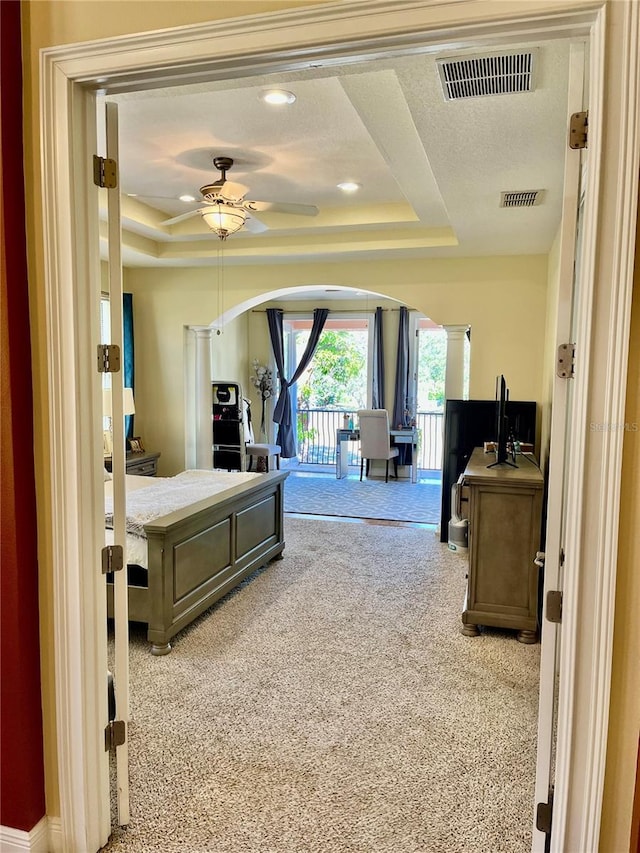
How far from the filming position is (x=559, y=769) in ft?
4.55

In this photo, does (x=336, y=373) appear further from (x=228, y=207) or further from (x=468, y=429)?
(x=228, y=207)

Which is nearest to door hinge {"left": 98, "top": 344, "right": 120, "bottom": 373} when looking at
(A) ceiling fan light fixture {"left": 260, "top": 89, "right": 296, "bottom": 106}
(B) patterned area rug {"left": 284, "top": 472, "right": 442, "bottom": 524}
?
(A) ceiling fan light fixture {"left": 260, "top": 89, "right": 296, "bottom": 106}

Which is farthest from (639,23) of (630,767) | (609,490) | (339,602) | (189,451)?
(189,451)

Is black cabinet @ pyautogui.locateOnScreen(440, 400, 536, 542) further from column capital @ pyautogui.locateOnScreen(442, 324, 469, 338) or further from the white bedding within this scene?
the white bedding

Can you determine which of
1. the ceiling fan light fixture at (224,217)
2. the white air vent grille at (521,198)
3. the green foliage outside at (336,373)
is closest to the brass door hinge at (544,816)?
the white air vent grille at (521,198)

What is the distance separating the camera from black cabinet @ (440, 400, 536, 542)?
514cm

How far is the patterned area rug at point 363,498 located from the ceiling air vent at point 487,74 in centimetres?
451

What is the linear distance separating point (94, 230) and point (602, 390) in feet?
4.65

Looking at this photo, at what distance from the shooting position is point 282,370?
9.27 m

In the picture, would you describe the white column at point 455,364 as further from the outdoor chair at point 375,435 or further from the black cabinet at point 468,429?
the outdoor chair at point 375,435

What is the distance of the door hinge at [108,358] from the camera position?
170 cm

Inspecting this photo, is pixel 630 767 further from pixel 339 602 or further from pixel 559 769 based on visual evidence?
pixel 339 602

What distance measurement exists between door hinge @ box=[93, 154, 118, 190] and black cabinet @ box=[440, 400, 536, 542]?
4068 mm

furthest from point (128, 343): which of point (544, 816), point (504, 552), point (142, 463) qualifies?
point (544, 816)
